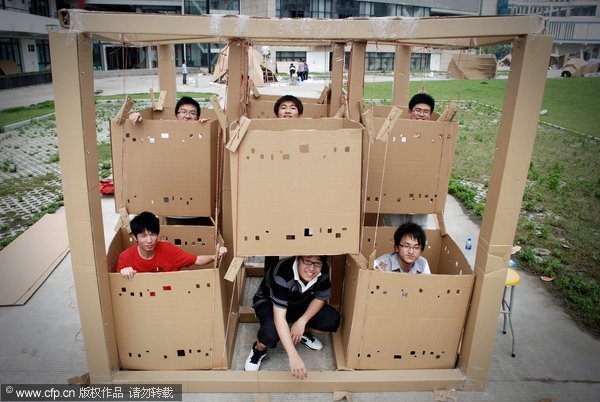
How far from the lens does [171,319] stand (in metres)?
2.73

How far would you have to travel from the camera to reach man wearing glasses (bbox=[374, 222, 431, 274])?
2836mm

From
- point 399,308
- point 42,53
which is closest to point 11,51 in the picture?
point 42,53

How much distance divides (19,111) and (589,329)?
15.6 metres

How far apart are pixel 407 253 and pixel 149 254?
63.9 inches

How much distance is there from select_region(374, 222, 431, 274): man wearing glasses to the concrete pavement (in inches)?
30.4

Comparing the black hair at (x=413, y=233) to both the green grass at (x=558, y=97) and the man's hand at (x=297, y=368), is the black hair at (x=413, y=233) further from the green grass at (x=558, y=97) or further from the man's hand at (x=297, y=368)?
the green grass at (x=558, y=97)

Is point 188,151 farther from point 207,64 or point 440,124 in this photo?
point 207,64

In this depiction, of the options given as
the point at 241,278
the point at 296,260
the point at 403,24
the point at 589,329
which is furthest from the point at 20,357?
the point at 589,329

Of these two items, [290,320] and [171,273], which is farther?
[290,320]

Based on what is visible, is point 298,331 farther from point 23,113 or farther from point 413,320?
point 23,113

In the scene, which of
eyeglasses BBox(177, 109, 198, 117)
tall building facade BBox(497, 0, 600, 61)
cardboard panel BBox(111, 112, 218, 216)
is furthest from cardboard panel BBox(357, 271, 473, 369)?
tall building facade BBox(497, 0, 600, 61)

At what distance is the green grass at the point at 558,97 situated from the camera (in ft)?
45.0

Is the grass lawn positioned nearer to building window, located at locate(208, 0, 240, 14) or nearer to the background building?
the background building

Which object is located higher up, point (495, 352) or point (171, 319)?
point (171, 319)
